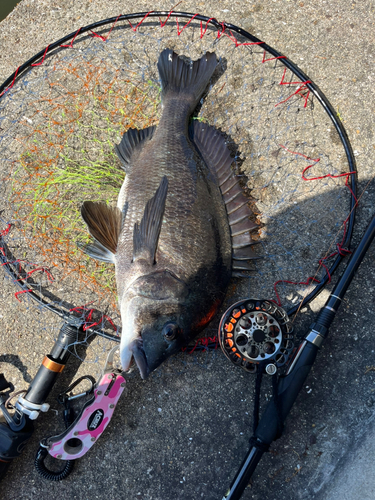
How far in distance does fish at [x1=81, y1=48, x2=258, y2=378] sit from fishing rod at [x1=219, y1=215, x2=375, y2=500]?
20cm

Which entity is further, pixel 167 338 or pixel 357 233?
pixel 357 233

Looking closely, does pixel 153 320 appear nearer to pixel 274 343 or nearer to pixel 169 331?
pixel 169 331

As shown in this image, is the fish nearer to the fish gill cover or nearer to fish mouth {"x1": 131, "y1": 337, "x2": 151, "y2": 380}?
fish mouth {"x1": 131, "y1": 337, "x2": 151, "y2": 380}

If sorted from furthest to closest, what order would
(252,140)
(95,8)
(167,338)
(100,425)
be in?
(95,8), (252,140), (100,425), (167,338)

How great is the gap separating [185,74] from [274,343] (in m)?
2.04

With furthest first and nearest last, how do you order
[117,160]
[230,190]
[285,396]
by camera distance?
[117,160] < [230,190] < [285,396]

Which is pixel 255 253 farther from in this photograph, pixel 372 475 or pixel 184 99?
pixel 372 475

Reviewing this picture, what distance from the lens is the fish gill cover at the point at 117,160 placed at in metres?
2.56

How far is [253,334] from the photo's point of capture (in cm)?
213

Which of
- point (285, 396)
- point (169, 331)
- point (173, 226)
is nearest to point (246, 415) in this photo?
point (285, 396)

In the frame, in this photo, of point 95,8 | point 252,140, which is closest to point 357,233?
point 252,140

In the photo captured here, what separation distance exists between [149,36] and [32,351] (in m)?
2.70

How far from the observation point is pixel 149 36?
2.87 m

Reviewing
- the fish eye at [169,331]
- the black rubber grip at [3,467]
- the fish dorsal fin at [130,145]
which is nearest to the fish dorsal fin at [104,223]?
the fish dorsal fin at [130,145]
